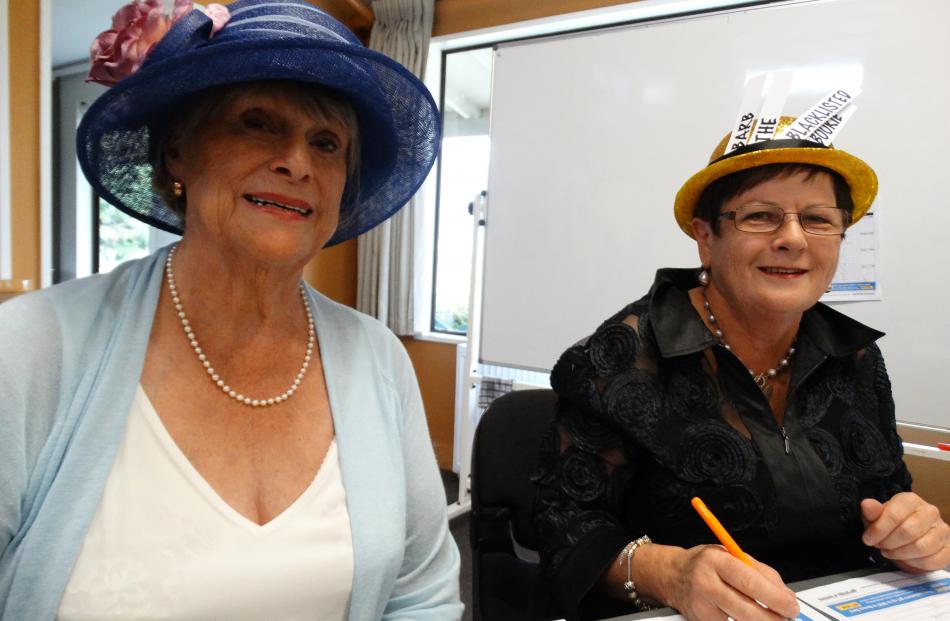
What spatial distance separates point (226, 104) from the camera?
77 cm

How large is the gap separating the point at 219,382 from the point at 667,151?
7.10 ft

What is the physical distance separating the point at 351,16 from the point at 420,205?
1204 millimetres

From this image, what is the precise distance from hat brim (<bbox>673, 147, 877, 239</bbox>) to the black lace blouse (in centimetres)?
22

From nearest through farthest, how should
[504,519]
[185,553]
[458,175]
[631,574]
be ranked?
[185,553] < [631,574] < [504,519] < [458,175]

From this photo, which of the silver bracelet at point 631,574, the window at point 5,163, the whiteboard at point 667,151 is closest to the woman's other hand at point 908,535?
the silver bracelet at point 631,574

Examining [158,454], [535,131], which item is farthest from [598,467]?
[535,131]

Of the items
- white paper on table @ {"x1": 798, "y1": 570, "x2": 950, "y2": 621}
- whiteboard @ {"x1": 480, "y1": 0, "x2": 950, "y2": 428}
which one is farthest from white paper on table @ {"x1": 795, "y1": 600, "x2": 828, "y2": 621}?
whiteboard @ {"x1": 480, "y1": 0, "x2": 950, "y2": 428}

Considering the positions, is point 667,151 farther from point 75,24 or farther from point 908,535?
point 75,24

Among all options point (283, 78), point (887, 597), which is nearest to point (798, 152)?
point (887, 597)

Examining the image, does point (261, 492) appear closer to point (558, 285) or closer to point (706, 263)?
point (706, 263)

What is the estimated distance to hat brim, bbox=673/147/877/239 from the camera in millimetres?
985

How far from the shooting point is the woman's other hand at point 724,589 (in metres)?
0.67

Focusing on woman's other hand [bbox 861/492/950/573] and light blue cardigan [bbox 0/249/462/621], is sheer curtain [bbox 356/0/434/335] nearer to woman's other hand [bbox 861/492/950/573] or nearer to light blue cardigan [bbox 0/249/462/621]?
light blue cardigan [bbox 0/249/462/621]

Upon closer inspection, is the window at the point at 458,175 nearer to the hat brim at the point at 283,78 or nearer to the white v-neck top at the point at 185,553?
the hat brim at the point at 283,78
